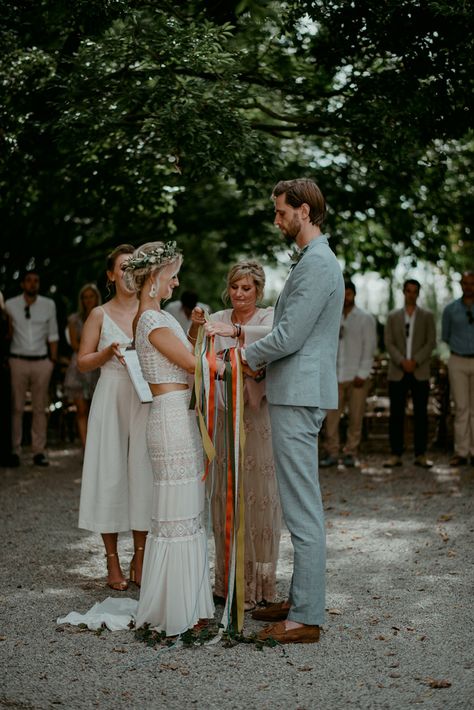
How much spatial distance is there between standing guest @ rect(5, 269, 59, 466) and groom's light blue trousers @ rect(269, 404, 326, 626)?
794 centimetres

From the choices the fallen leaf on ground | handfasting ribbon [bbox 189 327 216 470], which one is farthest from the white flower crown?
the fallen leaf on ground

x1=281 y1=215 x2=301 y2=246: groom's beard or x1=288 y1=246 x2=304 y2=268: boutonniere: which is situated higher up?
x1=281 y1=215 x2=301 y2=246: groom's beard

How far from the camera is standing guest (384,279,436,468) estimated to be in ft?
41.2

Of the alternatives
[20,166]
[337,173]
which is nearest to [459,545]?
[20,166]

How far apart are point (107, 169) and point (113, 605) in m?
6.37

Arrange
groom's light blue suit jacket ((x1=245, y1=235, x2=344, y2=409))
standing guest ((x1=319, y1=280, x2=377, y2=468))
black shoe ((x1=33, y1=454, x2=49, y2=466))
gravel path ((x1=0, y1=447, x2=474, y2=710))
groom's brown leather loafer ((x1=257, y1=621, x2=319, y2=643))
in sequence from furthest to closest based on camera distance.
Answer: black shoe ((x1=33, y1=454, x2=49, y2=466)), standing guest ((x1=319, y1=280, x2=377, y2=468)), groom's brown leather loafer ((x1=257, y1=621, x2=319, y2=643)), groom's light blue suit jacket ((x1=245, y1=235, x2=344, y2=409)), gravel path ((x1=0, y1=447, x2=474, y2=710))

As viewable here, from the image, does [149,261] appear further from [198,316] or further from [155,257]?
[198,316]

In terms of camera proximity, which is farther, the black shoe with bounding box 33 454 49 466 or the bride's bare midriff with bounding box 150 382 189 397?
the black shoe with bounding box 33 454 49 466

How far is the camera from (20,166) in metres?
11.4

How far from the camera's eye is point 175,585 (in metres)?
5.52

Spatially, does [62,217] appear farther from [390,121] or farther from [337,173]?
[390,121]

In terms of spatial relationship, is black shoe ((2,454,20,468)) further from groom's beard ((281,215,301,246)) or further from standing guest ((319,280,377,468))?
groom's beard ((281,215,301,246))

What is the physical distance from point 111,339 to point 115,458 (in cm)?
86

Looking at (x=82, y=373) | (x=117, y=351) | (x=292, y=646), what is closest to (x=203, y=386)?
(x=117, y=351)
